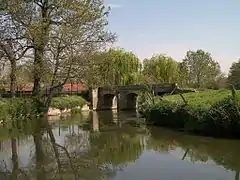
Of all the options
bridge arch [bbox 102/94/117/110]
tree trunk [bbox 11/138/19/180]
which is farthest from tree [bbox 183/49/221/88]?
tree trunk [bbox 11/138/19/180]

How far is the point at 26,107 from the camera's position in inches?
1572

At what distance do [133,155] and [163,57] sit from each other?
54577 millimetres

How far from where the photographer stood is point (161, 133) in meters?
25.4

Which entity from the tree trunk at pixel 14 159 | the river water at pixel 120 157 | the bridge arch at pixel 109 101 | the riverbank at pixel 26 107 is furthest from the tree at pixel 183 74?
the tree trunk at pixel 14 159

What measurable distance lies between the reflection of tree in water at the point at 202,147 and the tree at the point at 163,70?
4583 centimetres

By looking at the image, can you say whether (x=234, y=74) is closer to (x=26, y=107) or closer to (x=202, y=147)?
(x=26, y=107)

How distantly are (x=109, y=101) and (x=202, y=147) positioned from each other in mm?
48968

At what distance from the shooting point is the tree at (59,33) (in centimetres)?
3831

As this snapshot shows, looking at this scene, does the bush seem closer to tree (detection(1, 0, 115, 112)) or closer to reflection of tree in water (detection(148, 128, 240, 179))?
tree (detection(1, 0, 115, 112))

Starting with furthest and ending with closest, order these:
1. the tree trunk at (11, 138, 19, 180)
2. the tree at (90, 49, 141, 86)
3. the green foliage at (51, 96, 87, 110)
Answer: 1. the tree at (90, 49, 141, 86)
2. the green foliage at (51, 96, 87, 110)
3. the tree trunk at (11, 138, 19, 180)

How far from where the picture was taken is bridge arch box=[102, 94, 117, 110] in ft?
217

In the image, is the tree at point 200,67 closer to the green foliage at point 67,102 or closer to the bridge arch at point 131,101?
the bridge arch at point 131,101

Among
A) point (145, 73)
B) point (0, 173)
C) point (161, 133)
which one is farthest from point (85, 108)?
point (0, 173)

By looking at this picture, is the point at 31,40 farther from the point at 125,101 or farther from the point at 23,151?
the point at 125,101
